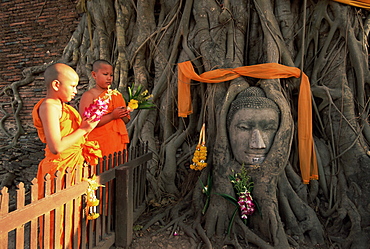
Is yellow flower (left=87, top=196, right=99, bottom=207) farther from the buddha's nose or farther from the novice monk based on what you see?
the buddha's nose

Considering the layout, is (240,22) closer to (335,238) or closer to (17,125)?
(335,238)

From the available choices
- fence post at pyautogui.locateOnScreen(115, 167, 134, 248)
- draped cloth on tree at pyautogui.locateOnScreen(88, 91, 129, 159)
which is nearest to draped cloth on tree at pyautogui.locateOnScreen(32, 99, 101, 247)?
fence post at pyautogui.locateOnScreen(115, 167, 134, 248)

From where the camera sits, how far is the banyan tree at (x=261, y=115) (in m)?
2.92

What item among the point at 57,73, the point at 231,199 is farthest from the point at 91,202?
the point at 231,199

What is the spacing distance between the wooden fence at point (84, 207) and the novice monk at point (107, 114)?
0.19m

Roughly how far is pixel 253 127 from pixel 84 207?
6.37 ft

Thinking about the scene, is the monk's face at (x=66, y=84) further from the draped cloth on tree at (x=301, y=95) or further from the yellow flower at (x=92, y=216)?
the draped cloth on tree at (x=301, y=95)

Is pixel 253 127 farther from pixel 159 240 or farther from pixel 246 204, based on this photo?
pixel 159 240

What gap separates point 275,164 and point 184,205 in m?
1.30

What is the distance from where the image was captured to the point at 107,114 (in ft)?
8.68

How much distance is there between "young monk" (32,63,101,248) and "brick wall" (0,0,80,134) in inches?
200

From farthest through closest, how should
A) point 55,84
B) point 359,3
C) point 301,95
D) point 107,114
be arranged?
point 359,3 < point 301,95 < point 107,114 < point 55,84

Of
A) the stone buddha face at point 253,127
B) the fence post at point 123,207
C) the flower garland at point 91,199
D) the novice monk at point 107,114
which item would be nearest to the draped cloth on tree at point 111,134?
the novice monk at point 107,114

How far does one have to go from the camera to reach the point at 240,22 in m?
3.71
